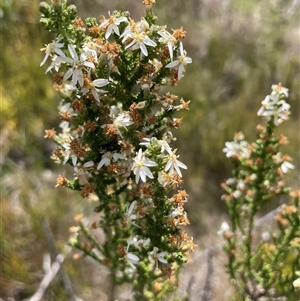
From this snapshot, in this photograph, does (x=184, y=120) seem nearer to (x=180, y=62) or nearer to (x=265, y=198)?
(x=265, y=198)

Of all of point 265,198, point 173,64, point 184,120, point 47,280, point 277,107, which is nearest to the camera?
point 173,64

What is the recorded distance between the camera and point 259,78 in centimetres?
618

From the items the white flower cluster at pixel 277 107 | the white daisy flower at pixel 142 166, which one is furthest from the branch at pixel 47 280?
the white flower cluster at pixel 277 107

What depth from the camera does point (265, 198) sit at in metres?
2.57

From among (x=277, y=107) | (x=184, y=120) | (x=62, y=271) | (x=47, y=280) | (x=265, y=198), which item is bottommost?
(x=47, y=280)

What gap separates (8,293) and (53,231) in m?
0.71

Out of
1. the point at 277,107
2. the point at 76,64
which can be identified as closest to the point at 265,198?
the point at 277,107

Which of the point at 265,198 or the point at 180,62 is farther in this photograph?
the point at 265,198

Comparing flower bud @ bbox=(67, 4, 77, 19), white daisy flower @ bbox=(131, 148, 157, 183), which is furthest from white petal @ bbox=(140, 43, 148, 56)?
white daisy flower @ bbox=(131, 148, 157, 183)

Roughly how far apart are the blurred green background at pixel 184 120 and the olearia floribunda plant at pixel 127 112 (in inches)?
72.9

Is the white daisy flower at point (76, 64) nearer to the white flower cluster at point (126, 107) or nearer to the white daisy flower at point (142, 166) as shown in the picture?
the white flower cluster at point (126, 107)

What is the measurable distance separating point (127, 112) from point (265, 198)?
120 cm

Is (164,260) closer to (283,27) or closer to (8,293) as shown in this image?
(8,293)

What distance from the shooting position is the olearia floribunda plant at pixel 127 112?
68.2 inches
